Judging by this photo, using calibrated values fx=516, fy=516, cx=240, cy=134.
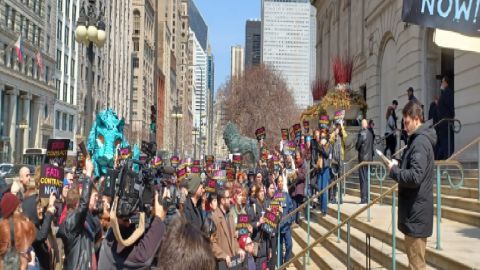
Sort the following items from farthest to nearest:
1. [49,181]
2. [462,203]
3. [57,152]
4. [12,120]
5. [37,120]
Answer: [37,120] < [12,120] < [462,203] < [57,152] < [49,181]

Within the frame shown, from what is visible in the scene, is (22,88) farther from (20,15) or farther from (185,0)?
(185,0)

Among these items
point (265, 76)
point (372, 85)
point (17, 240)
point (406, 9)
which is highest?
point (265, 76)

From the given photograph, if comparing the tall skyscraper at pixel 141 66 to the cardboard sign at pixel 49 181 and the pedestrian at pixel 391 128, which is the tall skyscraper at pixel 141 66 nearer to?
the pedestrian at pixel 391 128

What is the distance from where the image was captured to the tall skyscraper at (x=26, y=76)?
4572 centimetres

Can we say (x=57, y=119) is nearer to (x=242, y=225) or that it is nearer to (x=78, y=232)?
(x=242, y=225)

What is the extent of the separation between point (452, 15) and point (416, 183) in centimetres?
175

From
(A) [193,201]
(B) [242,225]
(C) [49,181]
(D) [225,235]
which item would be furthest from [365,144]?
(C) [49,181]

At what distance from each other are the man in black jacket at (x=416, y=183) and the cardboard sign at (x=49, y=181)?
14.2 ft

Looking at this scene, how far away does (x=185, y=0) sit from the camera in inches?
6914

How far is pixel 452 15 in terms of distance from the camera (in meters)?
5.11

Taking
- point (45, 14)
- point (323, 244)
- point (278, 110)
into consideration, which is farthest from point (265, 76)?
point (323, 244)

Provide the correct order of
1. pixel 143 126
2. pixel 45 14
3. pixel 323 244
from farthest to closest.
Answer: pixel 143 126 → pixel 45 14 → pixel 323 244

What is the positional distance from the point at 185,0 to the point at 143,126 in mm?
89472

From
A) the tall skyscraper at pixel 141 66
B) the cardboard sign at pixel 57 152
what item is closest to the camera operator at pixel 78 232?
the cardboard sign at pixel 57 152
